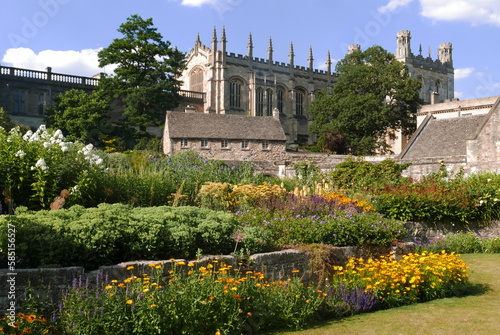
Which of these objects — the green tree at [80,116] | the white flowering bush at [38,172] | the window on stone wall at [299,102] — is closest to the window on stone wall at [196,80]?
the window on stone wall at [299,102]

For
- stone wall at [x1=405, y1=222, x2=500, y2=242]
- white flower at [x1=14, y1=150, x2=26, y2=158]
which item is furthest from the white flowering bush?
stone wall at [x1=405, y1=222, x2=500, y2=242]

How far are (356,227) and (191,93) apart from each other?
58128 mm

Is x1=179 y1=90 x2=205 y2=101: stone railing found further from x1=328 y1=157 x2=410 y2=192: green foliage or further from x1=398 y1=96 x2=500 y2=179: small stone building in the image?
x1=328 y1=157 x2=410 y2=192: green foliage

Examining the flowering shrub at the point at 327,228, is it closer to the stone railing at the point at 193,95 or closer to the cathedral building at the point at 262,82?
the cathedral building at the point at 262,82

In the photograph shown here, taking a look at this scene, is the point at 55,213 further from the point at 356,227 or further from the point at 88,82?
the point at 88,82

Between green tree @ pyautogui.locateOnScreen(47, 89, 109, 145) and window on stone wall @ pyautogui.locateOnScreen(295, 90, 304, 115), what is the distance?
39.4 m

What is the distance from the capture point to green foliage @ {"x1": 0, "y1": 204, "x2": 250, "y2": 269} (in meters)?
6.49

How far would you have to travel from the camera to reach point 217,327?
6238 mm

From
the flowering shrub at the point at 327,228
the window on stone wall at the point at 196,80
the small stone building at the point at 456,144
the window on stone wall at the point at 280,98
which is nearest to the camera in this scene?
the flowering shrub at the point at 327,228

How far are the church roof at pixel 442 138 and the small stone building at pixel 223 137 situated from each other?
39.8 ft

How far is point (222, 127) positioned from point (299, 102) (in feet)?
130

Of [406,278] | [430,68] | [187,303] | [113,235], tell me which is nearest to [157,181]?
[113,235]

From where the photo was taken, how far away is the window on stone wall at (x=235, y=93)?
7069 centimetres

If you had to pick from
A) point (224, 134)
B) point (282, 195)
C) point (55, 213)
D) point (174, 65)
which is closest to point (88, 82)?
point (174, 65)
